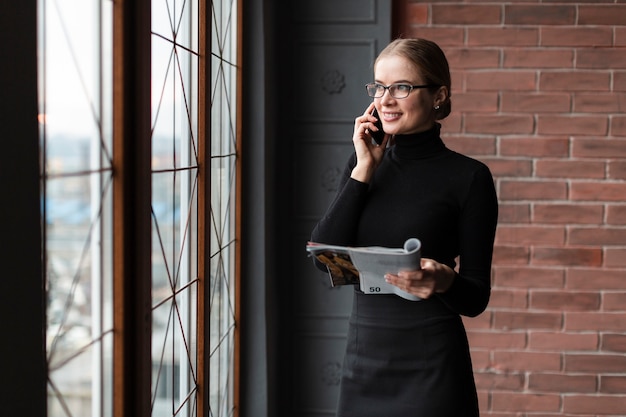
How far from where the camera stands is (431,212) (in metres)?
2.07

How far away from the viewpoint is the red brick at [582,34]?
378 cm

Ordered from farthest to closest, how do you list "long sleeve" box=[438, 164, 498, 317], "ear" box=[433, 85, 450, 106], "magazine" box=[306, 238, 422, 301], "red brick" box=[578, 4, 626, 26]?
"red brick" box=[578, 4, 626, 26] < "ear" box=[433, 85, 450, 106] < "long sleeve" box=[438, 164, 498, 317] < "magazine" box=[306, 238, 422, 301]

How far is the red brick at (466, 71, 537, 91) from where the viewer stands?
382 centimetres

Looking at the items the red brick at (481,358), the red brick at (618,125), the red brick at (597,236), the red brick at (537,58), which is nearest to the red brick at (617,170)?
the red brick at (618,125)

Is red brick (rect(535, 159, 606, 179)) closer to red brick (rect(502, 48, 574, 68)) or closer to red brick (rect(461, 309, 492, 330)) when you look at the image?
red brick (rect(502, 48, 574, 68))

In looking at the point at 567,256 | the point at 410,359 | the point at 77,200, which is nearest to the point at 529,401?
the point at 567,256

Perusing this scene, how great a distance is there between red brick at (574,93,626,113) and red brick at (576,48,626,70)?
12 cm

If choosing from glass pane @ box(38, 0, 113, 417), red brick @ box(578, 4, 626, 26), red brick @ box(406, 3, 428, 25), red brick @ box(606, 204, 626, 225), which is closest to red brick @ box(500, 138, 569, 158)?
red brick @ box(606, 204, 626, 225)

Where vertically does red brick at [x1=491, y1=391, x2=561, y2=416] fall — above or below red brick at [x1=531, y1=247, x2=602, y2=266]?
below

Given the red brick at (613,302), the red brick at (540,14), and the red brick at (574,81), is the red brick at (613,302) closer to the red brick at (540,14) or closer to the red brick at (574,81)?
the red brick at (574,81)

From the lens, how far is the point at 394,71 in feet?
6.89

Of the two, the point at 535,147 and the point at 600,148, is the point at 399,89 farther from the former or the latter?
the point at 600,148

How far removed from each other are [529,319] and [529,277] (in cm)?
18

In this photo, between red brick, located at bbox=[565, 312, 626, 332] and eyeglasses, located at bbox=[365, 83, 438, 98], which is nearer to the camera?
eyeglasses, located at bbox=[365, 83, 438, 98]
